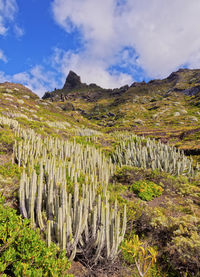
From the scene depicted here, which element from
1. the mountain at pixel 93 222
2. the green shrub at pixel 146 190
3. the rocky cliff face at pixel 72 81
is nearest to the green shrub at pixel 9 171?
the mountain at pixel 93 222

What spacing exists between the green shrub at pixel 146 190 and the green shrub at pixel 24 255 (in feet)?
16.9

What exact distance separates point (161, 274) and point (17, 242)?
11.2 feet

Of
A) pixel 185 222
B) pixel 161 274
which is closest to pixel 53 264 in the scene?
pixel 161 274

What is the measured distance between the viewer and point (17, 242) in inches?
97.0

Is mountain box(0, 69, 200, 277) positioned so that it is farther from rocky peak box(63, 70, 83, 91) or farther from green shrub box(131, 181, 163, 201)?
rocky peak box(63, 70, 83, 91)

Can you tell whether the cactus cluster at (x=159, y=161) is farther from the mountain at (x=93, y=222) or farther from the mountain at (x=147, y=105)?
the mountain at (x=147, y=105)

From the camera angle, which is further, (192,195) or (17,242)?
(192,195)

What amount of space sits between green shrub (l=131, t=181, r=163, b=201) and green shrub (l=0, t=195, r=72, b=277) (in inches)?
203

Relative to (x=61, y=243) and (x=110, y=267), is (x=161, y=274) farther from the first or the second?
(x=61, y=243)

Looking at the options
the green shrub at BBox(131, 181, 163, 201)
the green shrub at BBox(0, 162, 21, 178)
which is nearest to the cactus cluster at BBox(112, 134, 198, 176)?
the green shrub at BBox(131, 181, 163, 201)

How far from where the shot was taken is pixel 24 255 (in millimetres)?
2270

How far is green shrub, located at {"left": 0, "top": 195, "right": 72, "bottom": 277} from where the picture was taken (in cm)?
213

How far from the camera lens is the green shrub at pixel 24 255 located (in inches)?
83.8

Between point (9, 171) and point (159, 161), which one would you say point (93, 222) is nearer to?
point (9, 171)
